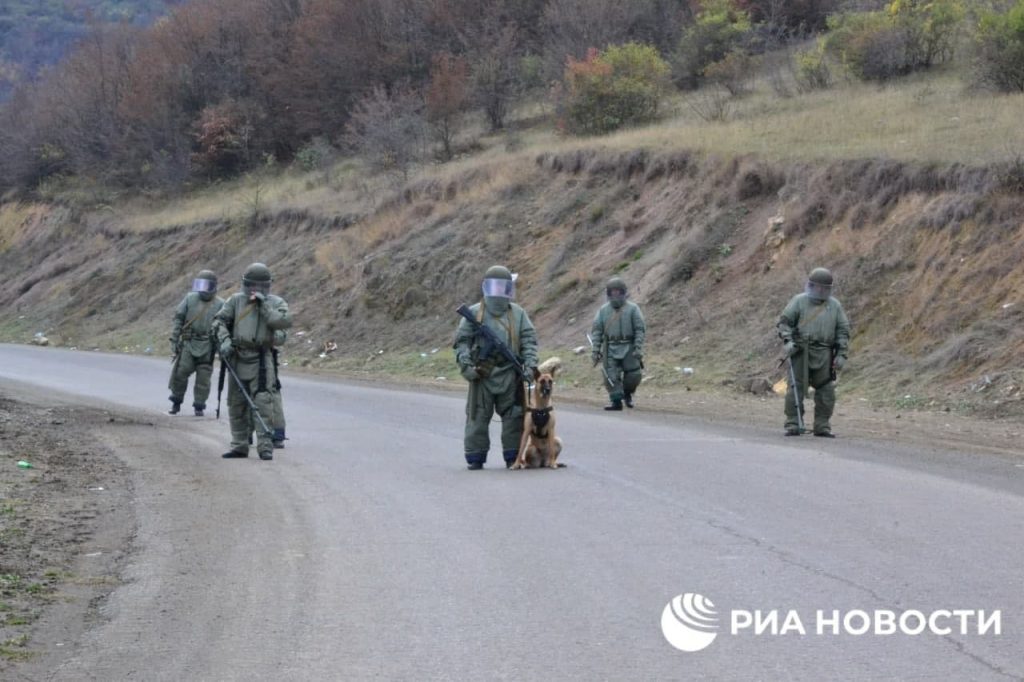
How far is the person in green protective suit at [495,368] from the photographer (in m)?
13.9

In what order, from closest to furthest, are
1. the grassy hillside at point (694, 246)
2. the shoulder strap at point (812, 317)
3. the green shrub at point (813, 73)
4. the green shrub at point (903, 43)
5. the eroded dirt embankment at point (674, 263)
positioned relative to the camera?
the shoulder strap at point (812, 317) → the eroded dirt embankment at point (674, 263) → the grassy hillside at point (694, 246) → the green shrub at point (903, 43) → the green shrub at point (813, 73)

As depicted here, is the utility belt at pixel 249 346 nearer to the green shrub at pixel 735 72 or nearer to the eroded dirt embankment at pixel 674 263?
the eroded dirt embankment at pixel 674 263

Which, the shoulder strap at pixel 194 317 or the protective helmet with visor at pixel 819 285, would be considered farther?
the shoulder strap at pixel 194 317

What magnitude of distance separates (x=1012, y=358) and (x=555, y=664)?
1496cm

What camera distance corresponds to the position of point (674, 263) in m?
30.4

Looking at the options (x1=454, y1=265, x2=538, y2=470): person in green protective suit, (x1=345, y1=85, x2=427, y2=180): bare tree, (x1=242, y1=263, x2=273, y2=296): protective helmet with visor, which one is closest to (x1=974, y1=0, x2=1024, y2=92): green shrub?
(x1=345, y1=85, x2=427, y2=180): bare tree

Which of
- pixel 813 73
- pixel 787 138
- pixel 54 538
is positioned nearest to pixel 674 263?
pixel 787 138

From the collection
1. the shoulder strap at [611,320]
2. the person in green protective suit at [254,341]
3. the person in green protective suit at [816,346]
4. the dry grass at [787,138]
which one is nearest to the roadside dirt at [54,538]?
the person in green protective suit at [254,341]

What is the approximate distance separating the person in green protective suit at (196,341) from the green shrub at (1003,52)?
824 inches

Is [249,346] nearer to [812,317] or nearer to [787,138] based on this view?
[812,317]

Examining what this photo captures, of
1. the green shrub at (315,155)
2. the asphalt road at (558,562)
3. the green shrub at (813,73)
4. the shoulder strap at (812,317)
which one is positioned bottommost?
the asphalt road at (558,562)

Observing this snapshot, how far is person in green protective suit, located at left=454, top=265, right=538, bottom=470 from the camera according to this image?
13898 millimetres

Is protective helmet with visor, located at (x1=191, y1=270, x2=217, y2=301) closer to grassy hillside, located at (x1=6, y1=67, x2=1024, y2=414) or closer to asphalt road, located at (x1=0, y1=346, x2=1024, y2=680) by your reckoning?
asphalt road, located at (x1=0, y1=346, x2=1024, y2=680)

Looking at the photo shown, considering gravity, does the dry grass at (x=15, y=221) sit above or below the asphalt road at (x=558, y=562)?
above
